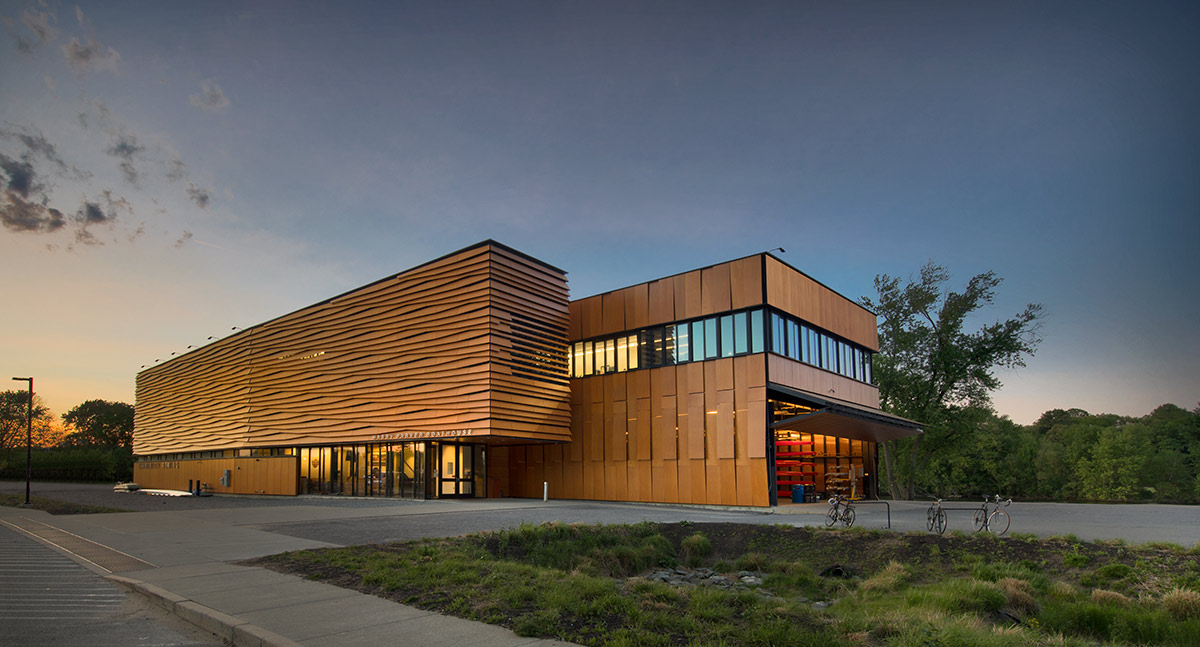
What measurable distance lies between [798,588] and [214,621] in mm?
9503

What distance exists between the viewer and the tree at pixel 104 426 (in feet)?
355

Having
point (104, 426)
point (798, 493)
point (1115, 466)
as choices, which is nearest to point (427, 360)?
point (798, 493)

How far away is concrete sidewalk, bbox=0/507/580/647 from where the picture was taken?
7.03 meters

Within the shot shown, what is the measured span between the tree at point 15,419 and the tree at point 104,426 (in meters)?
4.88

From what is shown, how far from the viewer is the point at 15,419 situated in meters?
112

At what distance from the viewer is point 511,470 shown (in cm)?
4084

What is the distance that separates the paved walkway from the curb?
0.05 ft

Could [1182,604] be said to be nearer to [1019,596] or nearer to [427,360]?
[1019,596]

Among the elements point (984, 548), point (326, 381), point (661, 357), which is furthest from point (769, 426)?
point (326, 381)

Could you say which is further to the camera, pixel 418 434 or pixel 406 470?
pixel 406 470

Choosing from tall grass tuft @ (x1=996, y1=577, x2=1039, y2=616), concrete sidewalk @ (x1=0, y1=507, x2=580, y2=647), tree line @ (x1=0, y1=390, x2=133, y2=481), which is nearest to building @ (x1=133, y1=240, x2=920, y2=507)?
tall grass tuft @ (x1=996, y1=577, x2=1039, y2=616)

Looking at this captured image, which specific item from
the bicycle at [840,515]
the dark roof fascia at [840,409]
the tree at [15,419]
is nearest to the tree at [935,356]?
the dark roof fascia at [840,409]

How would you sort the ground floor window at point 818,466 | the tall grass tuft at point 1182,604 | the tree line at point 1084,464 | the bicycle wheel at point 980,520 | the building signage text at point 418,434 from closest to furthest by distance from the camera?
the tall grass tuft at point 1182,604 < the bicycle wheel at point 980,520 < the building signage text at point 418,434 < the ground floor window at point 818,466 < the tree line at point 1084,464

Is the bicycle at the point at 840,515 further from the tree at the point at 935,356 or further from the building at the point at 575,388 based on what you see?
the tree at the point at 935,356
